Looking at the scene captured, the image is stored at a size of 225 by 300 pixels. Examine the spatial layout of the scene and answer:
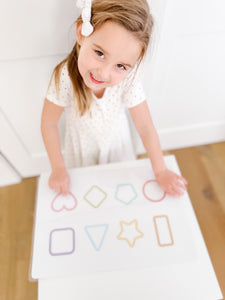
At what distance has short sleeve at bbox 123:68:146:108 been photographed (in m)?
0.67

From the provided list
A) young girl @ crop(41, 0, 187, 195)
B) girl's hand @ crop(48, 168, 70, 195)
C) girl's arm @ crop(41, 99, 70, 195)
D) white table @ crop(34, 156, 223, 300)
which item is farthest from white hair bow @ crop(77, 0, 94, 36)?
white table @ crop(34, 156, 223, 300)

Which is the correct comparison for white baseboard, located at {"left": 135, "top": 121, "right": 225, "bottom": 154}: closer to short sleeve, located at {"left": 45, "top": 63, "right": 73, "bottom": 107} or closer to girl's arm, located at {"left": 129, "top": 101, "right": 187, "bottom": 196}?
girl's arm, located at {"left": 129, "top": 101, "right": 187, "bottom": 196}

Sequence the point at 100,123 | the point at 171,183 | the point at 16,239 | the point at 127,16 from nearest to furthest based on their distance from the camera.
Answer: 1. the point at 127,16
2. the point at 171,183
3. the point at 100,123
4. the point at 16,239

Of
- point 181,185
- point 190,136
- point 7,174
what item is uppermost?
point 190,136

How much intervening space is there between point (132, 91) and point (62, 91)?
8.3 inches

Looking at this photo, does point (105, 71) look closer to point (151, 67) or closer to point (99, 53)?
point (99, 53)

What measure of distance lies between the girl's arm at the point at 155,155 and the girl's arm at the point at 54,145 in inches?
9.8

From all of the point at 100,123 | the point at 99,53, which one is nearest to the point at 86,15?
the point at 99,53

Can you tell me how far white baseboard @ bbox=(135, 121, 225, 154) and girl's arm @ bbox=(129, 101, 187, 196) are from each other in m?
0.39

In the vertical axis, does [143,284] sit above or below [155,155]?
below

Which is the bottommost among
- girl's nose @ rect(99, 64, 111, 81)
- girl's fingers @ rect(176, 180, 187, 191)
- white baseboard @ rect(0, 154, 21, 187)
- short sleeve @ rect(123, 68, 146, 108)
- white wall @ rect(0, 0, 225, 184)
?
girl's fingers @ rect(176, 180, 187, 191)

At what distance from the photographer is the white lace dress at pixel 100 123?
2.26 ft

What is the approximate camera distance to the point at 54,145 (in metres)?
0.74

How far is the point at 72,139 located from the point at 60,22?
0.40m
